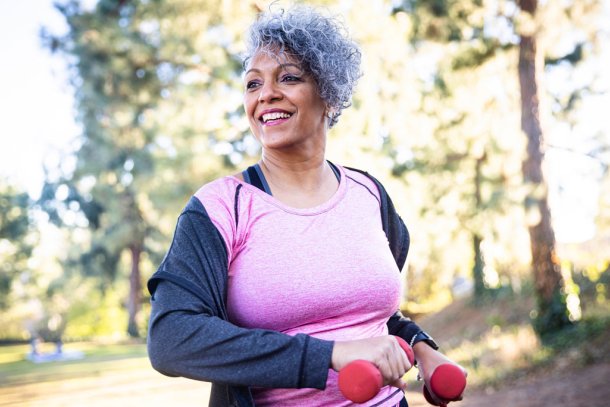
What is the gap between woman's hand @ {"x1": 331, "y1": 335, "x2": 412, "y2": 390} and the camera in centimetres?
134

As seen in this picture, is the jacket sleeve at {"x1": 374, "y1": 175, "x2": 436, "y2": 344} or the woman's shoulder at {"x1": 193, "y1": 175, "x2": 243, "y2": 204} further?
the jacket sleeve at {"x1": 374, "y1": 175, "x2": 436, "y2": 344}

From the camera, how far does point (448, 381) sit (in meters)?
1.67

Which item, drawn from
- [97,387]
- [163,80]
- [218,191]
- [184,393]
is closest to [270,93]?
[218,191]

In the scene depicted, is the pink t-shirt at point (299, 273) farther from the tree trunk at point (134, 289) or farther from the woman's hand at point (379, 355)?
the tree trunk at point (134, 289)

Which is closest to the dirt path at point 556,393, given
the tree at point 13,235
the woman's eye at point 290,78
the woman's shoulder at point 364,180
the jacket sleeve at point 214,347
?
the woman's shoulder at point 364,180

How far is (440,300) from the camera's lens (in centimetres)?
3206

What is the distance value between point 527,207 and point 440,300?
71.7 ft

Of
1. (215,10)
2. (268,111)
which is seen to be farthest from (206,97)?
(268,111)

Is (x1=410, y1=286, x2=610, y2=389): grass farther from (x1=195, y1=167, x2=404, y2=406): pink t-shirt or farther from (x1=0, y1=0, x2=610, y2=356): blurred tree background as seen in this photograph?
(x1=195, y1=167, x2=404, y2=406): pink t-shirt

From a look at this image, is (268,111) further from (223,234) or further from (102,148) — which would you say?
(102,148)

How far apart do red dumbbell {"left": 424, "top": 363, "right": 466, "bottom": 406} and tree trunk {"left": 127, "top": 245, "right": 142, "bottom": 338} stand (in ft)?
105

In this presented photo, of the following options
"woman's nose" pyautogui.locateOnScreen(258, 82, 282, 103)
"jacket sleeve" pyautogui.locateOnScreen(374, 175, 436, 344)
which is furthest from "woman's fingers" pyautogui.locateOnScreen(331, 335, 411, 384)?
"woman's nose" pyautogui.locateOnScreen(258, 82, 282, 103)

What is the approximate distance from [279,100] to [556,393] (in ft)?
24.5

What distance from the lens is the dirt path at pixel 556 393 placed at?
7.40 meters
